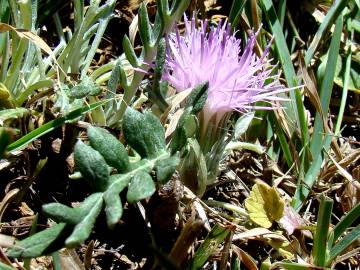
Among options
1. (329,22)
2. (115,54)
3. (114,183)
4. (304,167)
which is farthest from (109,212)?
(329,22)

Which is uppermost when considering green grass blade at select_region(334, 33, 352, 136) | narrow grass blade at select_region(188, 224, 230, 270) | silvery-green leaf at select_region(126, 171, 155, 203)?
silvery-green leaf at select_region(126, 171, 155, 203)

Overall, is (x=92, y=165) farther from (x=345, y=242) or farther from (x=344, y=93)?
(x=344, y=93)

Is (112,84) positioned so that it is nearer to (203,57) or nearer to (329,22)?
(203,57)

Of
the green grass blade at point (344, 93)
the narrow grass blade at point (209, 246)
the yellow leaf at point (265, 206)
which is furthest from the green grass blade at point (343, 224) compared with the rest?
the green grass blade at point (344, 93)

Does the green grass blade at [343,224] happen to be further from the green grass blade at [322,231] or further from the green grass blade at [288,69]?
the green grass blade at [288,69]

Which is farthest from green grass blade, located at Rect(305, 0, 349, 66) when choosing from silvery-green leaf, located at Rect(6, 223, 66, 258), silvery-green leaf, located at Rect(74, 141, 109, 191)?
silvery-green leaf, located at Rect(6, 223, 66, 258)

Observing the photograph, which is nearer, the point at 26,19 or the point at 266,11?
the point at 26,19

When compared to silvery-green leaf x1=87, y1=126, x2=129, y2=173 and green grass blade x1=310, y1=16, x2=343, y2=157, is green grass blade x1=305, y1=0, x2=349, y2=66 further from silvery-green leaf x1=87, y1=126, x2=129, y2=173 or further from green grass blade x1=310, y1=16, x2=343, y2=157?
→ silvery-green leaf x1=87, y1=126, x2=129, y2=173
